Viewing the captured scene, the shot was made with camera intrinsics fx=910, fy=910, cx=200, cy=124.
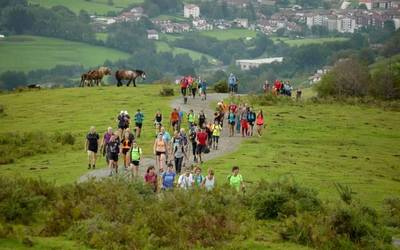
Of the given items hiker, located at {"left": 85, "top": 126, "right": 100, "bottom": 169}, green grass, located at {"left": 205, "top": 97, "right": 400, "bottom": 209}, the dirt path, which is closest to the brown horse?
the dirt path

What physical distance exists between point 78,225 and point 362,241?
27.0 ft

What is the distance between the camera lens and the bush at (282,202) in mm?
28781

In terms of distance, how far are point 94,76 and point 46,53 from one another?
8957 centimetres

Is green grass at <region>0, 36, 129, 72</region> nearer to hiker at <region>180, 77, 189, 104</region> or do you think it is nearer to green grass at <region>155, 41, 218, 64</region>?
green grass at <region>155, 41, 218, 64</region>

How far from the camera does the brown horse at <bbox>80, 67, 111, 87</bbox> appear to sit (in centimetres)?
6831

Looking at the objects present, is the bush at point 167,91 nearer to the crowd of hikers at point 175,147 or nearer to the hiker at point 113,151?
the crowd of hikers at point 175,147

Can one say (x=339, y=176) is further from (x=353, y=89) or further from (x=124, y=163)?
(x=353, y=89)

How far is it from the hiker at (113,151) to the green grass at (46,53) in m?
111

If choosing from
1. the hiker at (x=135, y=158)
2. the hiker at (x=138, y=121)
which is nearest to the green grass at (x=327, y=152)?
the hiker at (x=135, y=158)

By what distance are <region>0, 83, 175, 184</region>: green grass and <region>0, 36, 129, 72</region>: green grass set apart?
82907mm

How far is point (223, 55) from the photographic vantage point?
18850cm

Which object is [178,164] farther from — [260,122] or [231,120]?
[260,122]

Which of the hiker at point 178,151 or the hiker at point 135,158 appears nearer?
the hiker at point 135,158

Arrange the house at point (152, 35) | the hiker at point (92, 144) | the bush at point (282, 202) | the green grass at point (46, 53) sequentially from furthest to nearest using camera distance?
the house at point (152, 35), the green grass at point (46, 53), the hiker at point (92, 144), the bush at point (282, 202)
